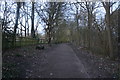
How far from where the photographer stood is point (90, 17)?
20.8 meters

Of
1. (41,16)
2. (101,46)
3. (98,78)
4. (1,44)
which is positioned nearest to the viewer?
(98,78)

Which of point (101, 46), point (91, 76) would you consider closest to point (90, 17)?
point (101, 46)

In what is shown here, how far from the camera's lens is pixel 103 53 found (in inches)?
611

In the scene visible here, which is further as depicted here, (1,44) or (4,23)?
(4,23)

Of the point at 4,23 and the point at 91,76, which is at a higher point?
the point at 4,23

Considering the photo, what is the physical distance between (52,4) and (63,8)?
2.10 metres

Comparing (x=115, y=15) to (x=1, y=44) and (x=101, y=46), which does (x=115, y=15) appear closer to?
(x=101, y=46)

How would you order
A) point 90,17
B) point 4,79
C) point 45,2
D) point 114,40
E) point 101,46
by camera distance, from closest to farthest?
point 4,79 → point 114,40 → point 101,46 → point 90,17 → point 45,2

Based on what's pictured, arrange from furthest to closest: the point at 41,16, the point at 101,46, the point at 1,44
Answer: the point at 41,16, the point at 101,46, the point at 1,44

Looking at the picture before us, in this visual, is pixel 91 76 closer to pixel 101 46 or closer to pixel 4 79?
pixel 4 79

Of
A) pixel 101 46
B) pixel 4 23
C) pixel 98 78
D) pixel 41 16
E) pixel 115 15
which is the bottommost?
pixel 98 78

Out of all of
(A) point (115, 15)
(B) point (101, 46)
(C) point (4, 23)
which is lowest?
(B) point (101, 46)

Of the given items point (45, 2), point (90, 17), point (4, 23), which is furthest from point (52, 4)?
point (4, 23)

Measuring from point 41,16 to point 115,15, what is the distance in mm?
17207
